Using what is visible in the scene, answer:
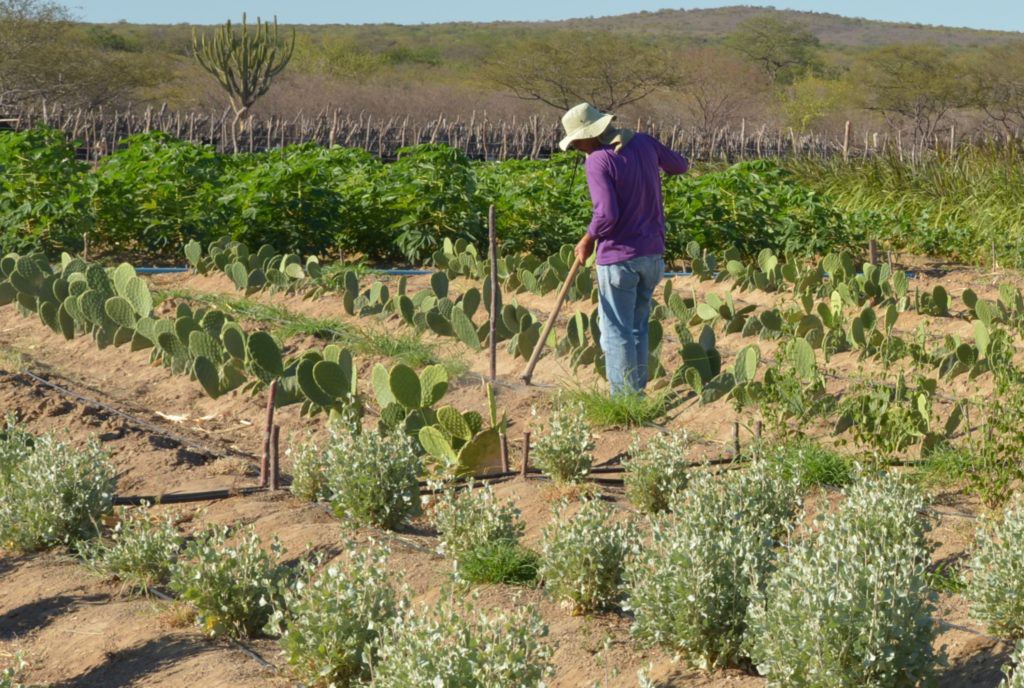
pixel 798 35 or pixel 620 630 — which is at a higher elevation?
pixel 798 35

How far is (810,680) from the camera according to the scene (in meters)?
2.94

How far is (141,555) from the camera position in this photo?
407 centimetres

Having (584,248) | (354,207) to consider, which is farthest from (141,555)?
(354,207)

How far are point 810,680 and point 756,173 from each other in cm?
871

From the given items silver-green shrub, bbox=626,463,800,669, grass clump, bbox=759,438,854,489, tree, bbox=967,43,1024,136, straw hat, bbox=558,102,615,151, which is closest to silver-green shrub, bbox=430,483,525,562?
silver-green shrub, bbox=626,463,800,669

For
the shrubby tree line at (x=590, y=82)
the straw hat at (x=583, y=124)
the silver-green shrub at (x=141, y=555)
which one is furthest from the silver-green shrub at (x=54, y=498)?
the shrubby tree line at (x=590, y=82)

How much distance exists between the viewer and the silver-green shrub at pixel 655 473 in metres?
4.51

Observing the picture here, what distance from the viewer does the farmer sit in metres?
5.74

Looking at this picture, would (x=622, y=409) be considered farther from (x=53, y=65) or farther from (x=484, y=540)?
(x=53, y=65)

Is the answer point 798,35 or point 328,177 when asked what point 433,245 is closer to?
point 328,177

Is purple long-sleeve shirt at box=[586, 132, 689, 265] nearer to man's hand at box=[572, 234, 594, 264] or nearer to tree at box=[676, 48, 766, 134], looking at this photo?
man's hand at box=[572, 234, 594, 264]

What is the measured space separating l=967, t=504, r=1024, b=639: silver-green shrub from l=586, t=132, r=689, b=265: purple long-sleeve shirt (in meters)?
2.62

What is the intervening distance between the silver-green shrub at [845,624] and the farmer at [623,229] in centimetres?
289

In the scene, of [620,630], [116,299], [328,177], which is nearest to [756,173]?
[328,177]
